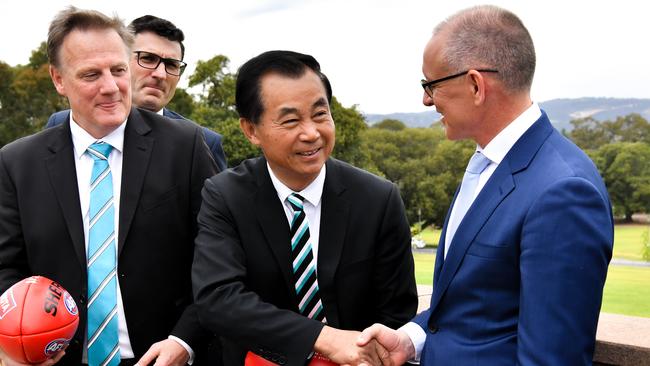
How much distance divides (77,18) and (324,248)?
6.84 feet

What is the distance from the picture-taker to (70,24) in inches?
173

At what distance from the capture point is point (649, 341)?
445cm

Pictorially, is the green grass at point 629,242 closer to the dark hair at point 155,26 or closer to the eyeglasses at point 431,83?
the dark hair at point 155,26

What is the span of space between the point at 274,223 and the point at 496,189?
4.39ft

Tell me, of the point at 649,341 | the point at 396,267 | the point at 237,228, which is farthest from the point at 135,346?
the point at 649,341

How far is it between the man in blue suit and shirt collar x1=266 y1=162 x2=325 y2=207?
82 centimetres

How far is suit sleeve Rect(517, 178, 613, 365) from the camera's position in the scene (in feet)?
8.98

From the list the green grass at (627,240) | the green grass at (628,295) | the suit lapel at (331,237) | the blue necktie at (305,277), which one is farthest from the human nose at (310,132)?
the green grass at (627,240)

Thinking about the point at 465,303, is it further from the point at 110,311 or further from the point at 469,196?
the point at 110,311

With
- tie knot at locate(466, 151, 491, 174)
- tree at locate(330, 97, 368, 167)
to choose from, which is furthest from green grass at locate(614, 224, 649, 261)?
tie knot at locate(466, 151, 491, 174)

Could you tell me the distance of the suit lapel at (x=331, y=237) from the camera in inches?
154

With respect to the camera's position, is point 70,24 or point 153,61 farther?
point 153,61

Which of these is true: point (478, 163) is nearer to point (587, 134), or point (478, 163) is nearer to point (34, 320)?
point (34, 320)

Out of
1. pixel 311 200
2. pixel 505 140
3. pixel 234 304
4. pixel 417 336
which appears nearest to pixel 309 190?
pixel 311 200
